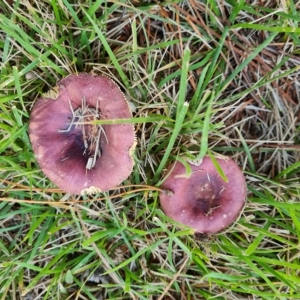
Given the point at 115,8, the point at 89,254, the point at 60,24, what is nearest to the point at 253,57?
the point at 115,8

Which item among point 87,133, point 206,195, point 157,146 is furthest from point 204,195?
point 87,133

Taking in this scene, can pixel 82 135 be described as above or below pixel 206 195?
above

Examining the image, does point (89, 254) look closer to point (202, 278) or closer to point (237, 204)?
point (202, 278)

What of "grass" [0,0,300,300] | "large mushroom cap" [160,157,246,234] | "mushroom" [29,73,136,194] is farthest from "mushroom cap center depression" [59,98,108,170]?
"large mushroom cap" [160,157,246,234]

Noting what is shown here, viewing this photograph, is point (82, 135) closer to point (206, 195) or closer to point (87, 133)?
point (87, 133)

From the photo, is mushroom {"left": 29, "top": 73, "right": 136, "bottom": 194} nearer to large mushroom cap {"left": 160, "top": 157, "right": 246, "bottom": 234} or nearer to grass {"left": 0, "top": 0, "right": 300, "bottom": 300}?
grass {"left": 0, "top": 0, "right": 300, "bottom": 300}
